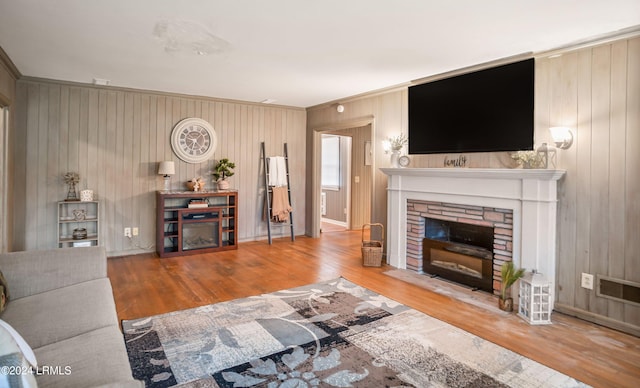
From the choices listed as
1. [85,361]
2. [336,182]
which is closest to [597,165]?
[85,361]

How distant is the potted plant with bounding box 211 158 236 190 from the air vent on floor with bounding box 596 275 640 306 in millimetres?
4736

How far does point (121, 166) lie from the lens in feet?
16.8

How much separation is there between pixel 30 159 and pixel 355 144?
18.1ft

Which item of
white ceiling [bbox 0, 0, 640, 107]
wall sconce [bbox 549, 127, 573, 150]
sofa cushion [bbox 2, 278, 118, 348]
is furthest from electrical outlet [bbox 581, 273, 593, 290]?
sofa cushion [bbox 2, 278, 118, 348]

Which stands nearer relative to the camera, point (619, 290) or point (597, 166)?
point (619, 290)

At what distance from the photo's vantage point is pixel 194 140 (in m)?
5.65

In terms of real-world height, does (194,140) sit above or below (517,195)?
above

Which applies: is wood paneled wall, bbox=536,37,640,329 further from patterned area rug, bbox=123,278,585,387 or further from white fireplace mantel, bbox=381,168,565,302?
patterned area rug, bbox=123,278,585,387

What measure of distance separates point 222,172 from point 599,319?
16.2 ft

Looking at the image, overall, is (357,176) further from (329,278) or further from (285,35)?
(285,35)

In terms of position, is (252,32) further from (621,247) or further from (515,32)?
(621,247)

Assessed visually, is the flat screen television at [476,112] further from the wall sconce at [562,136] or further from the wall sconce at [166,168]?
the wall sconce at [166,168]

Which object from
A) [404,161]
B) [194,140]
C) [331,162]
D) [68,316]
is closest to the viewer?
[68,316]

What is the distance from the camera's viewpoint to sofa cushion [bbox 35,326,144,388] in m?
1.37
